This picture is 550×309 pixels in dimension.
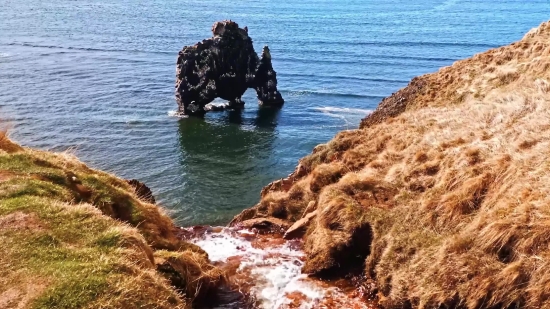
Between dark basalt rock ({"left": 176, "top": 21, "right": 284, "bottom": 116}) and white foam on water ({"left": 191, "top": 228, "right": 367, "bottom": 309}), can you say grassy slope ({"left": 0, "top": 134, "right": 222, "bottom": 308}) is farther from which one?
dark basalt rock ({"left": 176, "top": 21, "right": 284, "bottom": 116})

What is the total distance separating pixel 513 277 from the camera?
45.0ft

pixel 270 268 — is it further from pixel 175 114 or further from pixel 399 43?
pixel 399 43

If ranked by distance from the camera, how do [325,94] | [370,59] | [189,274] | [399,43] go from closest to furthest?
[189,274], [325,94], [370,59], [399,43]

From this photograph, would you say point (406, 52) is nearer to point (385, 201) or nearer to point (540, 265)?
point (385, 201)

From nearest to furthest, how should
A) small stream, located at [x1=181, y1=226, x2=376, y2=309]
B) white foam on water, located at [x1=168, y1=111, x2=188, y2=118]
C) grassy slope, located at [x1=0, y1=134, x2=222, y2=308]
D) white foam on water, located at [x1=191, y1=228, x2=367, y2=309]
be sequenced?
grassy slope, located at [x1=0, y1=134, x2=222, y2=308], small stream, located at [x1=181, y1=226, x2=376, y2=309], white foam on water, located at [x1=191, y1=228, x2=367, y2=309], white foam on water, located at [x1=168, y1=111, x2=188, y2=118]

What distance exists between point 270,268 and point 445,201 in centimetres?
797

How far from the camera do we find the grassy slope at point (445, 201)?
1450 cm

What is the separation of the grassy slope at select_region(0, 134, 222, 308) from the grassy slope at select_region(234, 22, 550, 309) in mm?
6587

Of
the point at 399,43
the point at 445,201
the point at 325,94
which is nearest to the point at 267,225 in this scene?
the point at 445,201

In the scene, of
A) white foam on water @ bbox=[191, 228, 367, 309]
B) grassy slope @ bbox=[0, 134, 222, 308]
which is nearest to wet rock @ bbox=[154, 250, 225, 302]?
grassy slope @ bbox=[0, 134, 222, 308]

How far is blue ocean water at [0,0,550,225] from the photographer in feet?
173

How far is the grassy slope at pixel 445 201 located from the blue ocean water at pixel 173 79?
15.0 m

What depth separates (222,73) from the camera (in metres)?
77.4

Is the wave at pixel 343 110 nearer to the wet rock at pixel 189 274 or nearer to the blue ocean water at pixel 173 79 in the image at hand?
the blue ocean water at pixel 173 79
